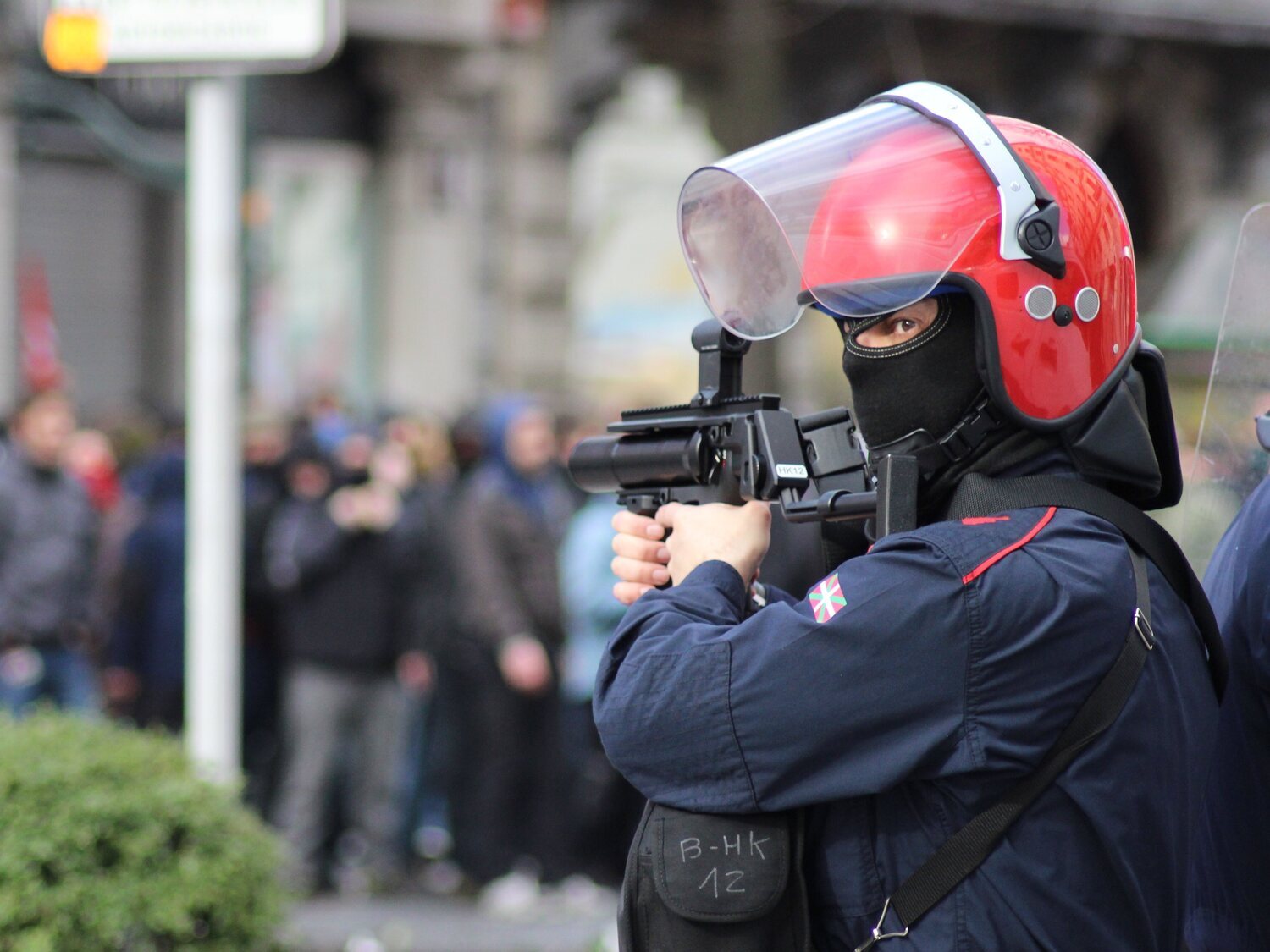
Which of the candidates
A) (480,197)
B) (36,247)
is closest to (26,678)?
(36,247)

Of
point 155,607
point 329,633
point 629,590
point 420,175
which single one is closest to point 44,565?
point 155,607

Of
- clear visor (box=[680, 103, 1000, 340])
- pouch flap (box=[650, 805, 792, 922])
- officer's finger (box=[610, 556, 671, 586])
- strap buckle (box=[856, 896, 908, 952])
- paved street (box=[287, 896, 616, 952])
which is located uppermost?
clear visor (box=[680, 103, 1000, 340])

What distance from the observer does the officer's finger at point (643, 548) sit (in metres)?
2.27

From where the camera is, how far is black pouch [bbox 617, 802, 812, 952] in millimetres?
1904

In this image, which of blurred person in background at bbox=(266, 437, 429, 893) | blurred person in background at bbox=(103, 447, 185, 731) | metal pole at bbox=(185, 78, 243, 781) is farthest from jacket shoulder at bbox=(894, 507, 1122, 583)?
blurred person in background at bbox=(103, 447, 185, 731)

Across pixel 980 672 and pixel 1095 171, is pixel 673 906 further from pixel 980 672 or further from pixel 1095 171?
pixel 1095 171

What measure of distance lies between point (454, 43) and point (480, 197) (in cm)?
118

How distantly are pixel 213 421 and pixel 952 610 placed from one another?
3053mm

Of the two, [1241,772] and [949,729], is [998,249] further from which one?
[1241,772]

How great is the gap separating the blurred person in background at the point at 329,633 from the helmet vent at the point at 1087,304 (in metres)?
5.23

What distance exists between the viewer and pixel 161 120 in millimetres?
11180

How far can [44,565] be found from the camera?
6.93 metres

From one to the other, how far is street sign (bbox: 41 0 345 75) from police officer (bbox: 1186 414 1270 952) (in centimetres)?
276

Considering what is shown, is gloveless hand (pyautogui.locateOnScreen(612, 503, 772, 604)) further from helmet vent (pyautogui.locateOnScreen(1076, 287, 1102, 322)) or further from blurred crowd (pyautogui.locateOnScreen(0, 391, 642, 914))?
blurred crowd (pyautogui.locateOnScreen(0, 391, 642, 914))
